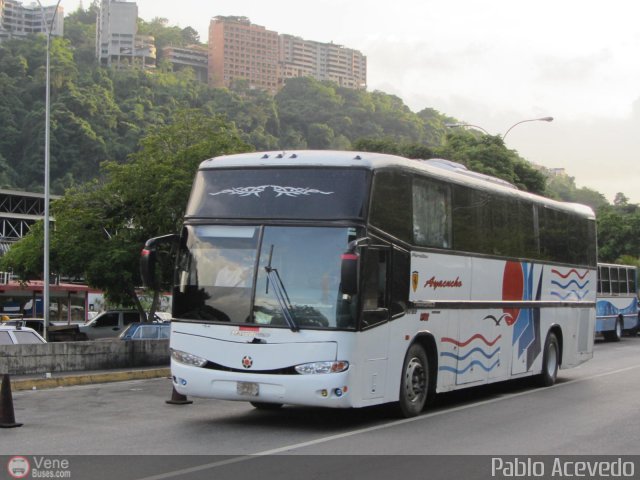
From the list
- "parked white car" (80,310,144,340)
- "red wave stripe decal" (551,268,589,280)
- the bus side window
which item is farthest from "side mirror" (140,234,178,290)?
"parked white car" (80,310,144,340)

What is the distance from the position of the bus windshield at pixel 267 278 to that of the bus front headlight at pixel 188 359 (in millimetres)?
467

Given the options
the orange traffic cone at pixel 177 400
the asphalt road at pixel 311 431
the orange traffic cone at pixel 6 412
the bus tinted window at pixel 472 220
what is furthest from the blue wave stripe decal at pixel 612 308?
the orange traffic cone at pixel 6 412

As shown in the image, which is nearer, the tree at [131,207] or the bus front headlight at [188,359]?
the bus front headlight at [188,359]

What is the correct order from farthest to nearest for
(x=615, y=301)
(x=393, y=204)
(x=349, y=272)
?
(x=615, y=301), (x=393, y=204), (x=349, y=272)

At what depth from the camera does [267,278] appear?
11547 mm

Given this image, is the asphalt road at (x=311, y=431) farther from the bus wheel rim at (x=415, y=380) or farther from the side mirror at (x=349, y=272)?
the side mirror at (x=349, y=272)

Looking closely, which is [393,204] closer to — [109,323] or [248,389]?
[248,389]

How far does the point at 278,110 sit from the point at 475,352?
151 m

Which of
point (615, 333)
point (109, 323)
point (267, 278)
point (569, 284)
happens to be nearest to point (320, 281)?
point (267, 278)

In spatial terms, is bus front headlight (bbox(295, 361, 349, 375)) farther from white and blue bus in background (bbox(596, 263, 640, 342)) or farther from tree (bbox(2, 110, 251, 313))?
white and blue bus in background (bbox(596, 263, 640, 342))

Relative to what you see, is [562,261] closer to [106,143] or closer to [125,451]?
[125,451]
